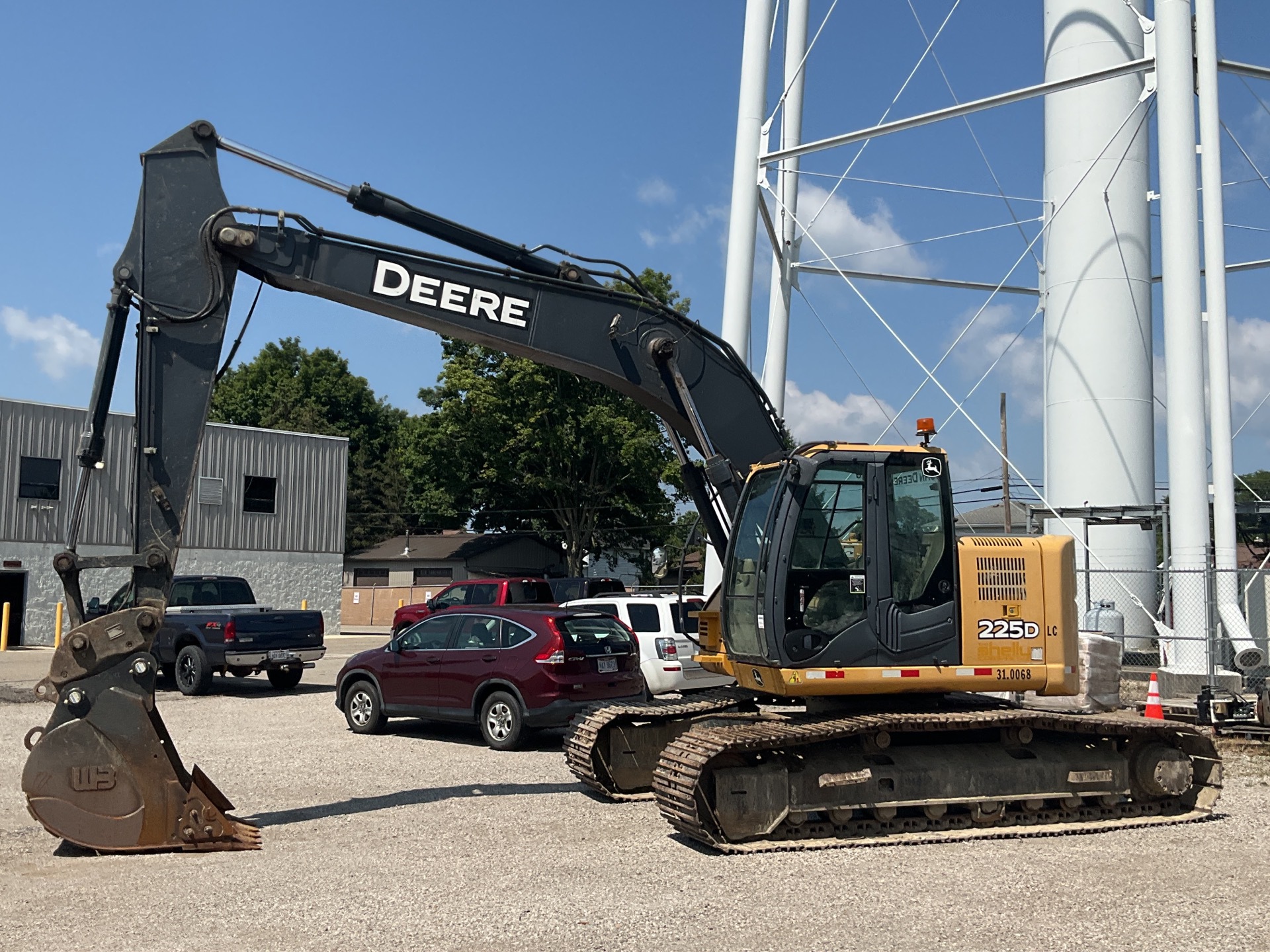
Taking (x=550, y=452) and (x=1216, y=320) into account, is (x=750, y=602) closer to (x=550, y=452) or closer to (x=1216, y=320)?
(x=1216, y=320)

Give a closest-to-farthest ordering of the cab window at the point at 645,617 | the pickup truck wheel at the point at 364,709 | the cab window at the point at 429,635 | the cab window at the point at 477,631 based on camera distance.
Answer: the cab window at the point at 477,631 < the cab window at the point at 429,635 < the pickup truck wheel at the point at 364,709 < the cab window at the point at 645,617

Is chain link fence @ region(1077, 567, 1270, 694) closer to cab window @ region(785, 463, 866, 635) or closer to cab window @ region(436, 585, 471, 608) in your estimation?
cab window @ region(785, 463, 866, 635)

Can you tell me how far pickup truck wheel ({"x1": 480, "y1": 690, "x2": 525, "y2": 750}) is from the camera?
1325 centimetres

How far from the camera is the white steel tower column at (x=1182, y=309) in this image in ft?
51.5

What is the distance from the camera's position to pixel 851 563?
361 inches

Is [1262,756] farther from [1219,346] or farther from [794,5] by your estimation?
[794,5]

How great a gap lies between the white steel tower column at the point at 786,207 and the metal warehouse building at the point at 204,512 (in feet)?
54.7

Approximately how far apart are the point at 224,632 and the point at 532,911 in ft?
44.5

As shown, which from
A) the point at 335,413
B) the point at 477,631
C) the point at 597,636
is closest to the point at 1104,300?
the point at 597,636

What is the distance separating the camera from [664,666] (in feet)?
49.7

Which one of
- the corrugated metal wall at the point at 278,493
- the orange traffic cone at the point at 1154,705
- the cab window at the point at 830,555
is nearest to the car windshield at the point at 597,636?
the cab window at the point at 830,555

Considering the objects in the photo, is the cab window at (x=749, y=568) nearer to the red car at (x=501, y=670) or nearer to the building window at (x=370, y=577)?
the red car at (x=501, y=670)

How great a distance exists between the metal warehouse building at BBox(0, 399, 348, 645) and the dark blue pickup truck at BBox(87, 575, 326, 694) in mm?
9834

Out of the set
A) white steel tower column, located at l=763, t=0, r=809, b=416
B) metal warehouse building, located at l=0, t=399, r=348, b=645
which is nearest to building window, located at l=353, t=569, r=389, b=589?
metal warehouse building, located at l=0, t=399, r=348, b=645
